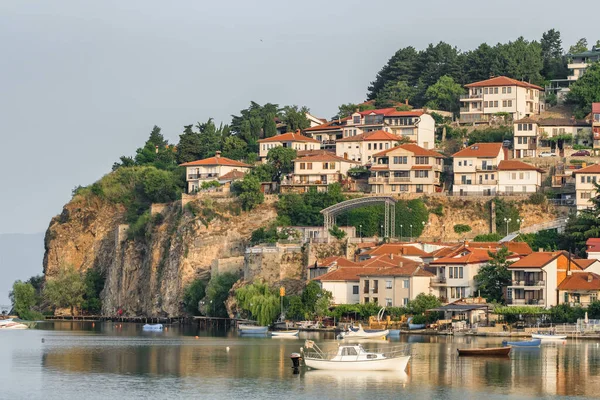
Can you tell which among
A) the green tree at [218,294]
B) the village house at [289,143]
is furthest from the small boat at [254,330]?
the village house at [289,143]

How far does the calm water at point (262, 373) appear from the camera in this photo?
5922cm

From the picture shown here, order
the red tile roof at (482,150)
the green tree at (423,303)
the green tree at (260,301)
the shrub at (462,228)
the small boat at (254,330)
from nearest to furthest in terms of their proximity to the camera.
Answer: the green tree at (423,303)
the small boat at (254,330)
the green tree at (260,301)
the shrub at (462,228)
the red tile roof at (482,150)

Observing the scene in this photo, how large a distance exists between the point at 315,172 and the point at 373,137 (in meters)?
7.49

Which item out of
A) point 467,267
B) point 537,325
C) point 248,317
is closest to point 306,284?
point 248,317

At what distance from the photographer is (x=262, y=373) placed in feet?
217

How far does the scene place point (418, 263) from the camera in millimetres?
96562

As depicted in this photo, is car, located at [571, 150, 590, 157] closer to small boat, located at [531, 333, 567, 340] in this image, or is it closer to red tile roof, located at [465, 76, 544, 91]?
red tile roof, located at [465, 76, 544, 91]

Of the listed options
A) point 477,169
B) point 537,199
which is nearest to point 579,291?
point 537,199

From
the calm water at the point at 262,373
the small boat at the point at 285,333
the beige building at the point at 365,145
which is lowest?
the calm water at the point at 262,373

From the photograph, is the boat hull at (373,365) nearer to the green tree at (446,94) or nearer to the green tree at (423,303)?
the green tree at (423,303)

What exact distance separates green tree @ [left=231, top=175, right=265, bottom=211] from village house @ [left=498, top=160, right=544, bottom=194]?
19.8 meters

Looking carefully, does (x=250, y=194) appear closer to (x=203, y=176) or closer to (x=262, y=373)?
(x=203, y=176)

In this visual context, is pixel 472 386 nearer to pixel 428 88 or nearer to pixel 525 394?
pixel 525 394

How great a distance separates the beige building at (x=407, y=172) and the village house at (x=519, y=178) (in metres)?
5.49
